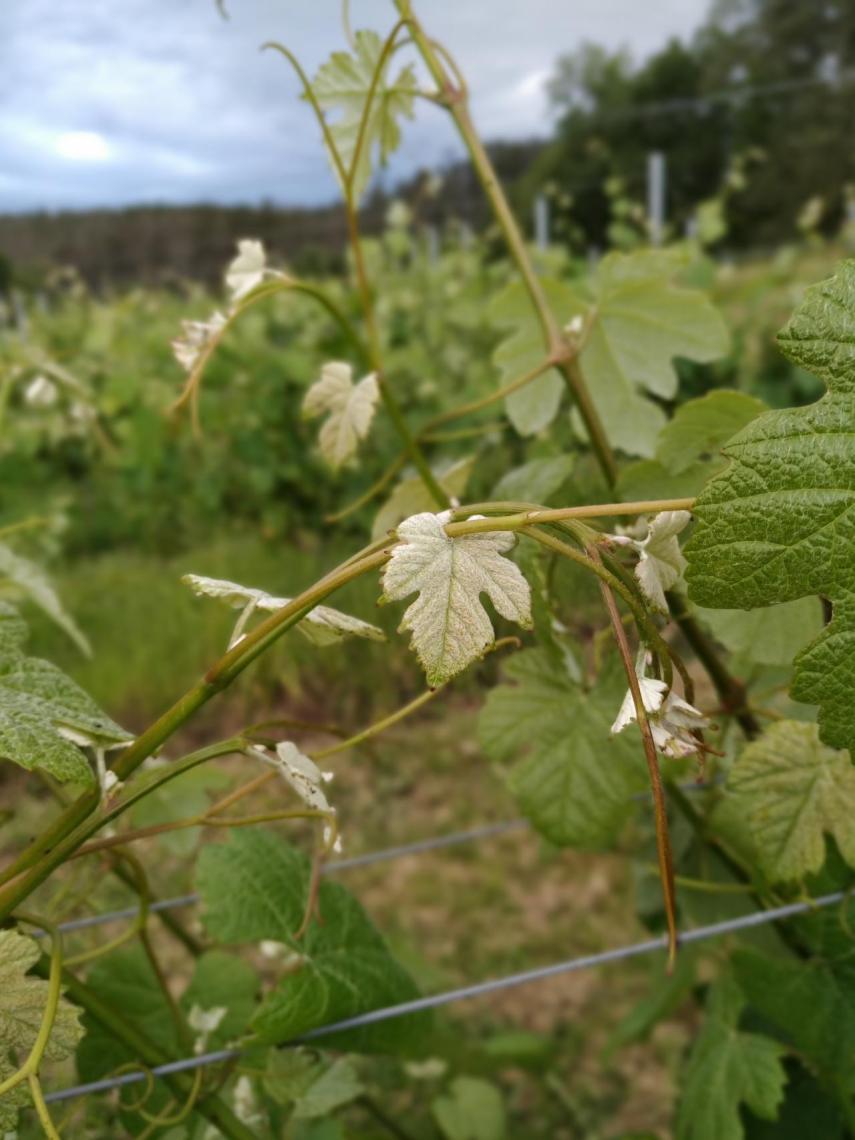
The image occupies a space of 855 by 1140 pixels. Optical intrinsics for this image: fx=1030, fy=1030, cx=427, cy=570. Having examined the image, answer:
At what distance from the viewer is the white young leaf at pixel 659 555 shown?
0.59m

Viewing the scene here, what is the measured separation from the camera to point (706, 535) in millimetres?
549

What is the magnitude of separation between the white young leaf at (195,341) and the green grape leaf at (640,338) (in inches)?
18.1

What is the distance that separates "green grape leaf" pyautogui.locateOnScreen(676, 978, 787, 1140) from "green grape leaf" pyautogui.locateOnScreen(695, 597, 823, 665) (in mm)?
454

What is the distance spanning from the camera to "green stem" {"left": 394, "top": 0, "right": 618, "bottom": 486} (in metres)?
1.00

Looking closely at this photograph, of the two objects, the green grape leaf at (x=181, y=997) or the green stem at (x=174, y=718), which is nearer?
the green stem at (x=174, y=718)

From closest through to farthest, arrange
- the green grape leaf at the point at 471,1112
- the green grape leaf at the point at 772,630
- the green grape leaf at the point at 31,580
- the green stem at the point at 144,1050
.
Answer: the green stem at the point at 144,1050, the green grape leaf at the point at 772,630, the green grape leaf at the point at 31,580, the green grape leaf at the point at 471,1112

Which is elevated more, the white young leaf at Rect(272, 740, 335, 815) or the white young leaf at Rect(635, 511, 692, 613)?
the white young leaf at Rect(635, 511, 692, 613)

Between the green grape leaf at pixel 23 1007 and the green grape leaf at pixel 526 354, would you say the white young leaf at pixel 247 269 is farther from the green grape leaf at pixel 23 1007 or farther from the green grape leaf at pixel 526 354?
the green grape leaf at pixel 23 1007

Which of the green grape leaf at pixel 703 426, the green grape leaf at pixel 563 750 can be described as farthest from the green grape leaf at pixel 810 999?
the green grape leaf at pixel 703 426

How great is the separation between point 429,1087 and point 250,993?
133 centimetres

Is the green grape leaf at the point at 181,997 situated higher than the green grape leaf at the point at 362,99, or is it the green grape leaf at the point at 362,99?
the green grape leaf at the point at 362,99

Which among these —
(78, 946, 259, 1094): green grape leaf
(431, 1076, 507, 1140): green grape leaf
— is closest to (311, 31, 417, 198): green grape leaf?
(78, 946, 259, 1094): green grape leaf

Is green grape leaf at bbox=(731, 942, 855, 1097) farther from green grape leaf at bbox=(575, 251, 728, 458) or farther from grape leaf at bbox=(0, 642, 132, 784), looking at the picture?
grape leaf at bbox=(0, 642, 132, 784)

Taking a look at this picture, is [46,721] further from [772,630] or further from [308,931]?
[772,630]
